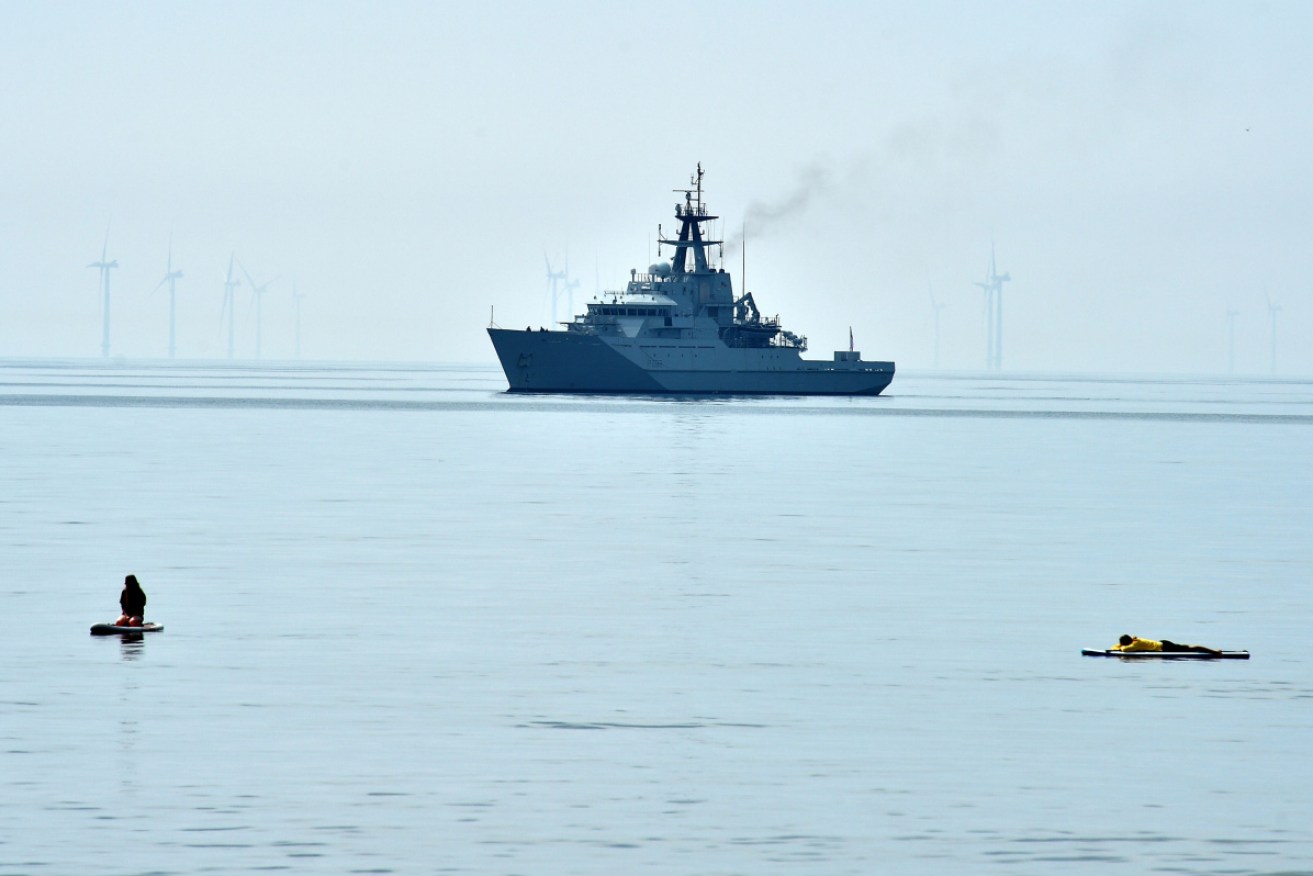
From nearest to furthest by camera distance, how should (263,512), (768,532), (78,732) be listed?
(78,732) → (768,532) → (263,512)

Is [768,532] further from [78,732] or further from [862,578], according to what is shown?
[78,732]

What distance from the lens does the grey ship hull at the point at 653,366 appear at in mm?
167375

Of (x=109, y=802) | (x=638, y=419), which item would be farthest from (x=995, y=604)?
(x=638, y=419)

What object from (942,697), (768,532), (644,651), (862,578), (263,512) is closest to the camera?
(942,697)

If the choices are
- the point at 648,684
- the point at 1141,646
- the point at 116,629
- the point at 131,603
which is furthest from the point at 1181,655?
the point at 116,629

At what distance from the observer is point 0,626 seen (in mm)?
31906

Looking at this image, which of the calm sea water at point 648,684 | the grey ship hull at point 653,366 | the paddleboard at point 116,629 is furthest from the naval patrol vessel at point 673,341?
the paddleboard at point 116,629

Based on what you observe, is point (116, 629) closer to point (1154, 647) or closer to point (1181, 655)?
point (1154, 647)

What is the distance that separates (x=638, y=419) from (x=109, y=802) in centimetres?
11475

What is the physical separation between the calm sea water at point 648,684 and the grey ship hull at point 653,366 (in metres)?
101

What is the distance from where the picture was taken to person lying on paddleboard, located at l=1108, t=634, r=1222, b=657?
30.0m

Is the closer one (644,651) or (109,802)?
(109,802)

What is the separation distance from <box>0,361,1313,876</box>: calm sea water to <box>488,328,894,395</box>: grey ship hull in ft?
332

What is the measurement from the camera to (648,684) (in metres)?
27.4
